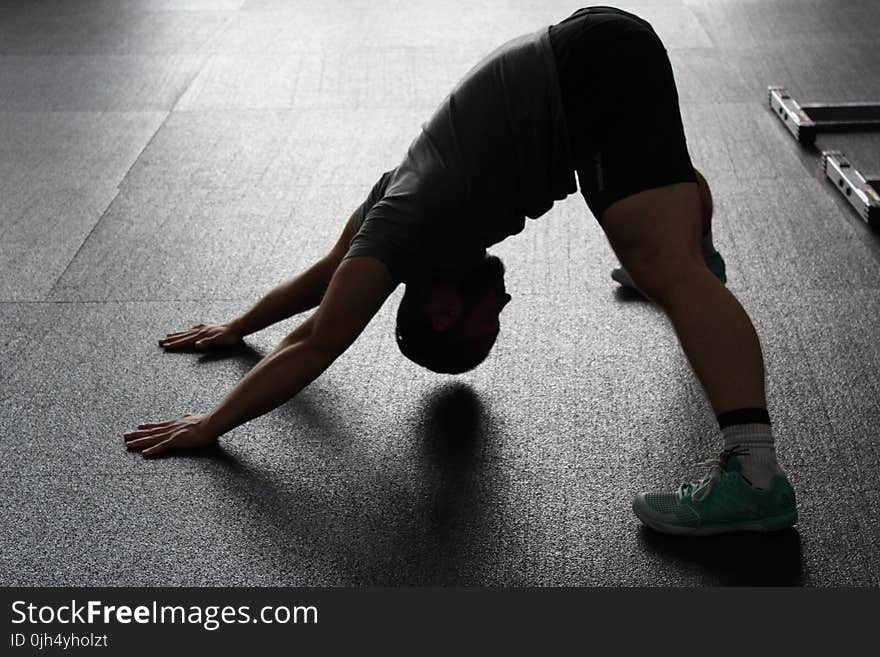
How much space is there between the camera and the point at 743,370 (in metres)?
1.70

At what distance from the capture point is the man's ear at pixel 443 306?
1.94m

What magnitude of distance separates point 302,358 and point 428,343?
9.9 inches

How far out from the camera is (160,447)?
2.05 metres

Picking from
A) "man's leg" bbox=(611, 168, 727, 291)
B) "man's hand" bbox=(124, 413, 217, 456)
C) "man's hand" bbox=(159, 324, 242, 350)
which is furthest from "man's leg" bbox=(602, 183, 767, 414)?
"man's hand" bbox=(159, 324, 242, 350)

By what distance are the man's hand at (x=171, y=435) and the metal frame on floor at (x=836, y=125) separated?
1.91 m

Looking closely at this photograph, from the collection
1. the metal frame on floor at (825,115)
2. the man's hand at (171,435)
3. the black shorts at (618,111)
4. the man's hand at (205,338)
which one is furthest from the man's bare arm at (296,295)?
the metal frame on floor at (825,115)

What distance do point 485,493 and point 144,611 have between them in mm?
609

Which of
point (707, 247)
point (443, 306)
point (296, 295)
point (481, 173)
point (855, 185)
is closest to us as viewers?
point (481, 173)

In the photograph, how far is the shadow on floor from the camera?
5.58ft

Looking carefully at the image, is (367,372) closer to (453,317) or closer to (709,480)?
(453,317)

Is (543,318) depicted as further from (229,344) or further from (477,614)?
(477,614)

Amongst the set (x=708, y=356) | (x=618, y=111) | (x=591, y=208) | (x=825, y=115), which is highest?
(x=618, y=111)

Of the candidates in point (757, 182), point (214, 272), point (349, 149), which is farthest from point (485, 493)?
point (349, 149)

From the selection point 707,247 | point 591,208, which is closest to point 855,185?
point 707,247
